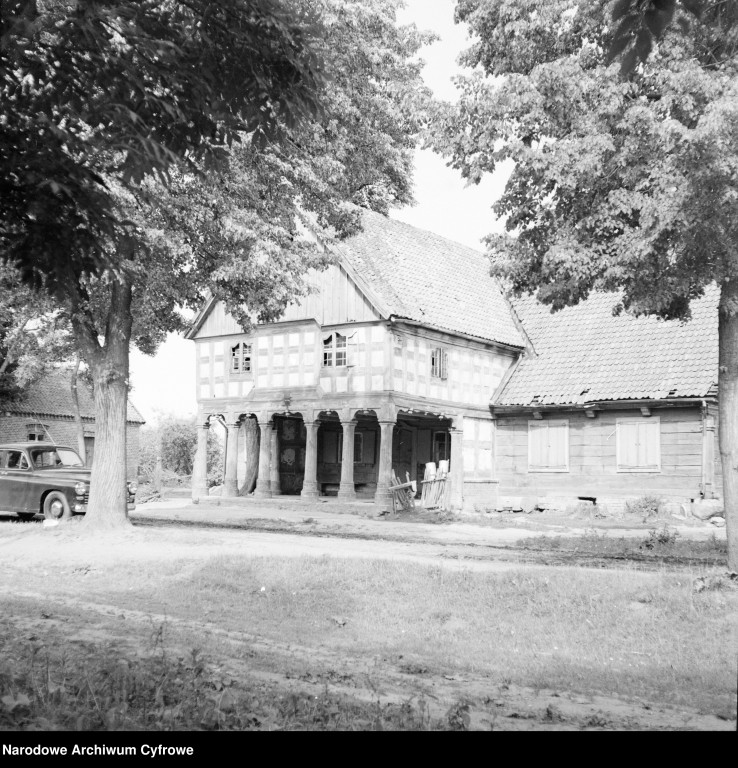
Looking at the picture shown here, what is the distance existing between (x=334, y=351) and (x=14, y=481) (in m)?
11.6

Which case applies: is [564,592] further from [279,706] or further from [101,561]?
[101,561]

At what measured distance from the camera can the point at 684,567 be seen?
514 inches

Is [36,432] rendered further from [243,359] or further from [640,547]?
[640,547]

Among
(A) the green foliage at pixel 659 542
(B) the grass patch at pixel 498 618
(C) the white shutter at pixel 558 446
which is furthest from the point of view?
(C) the white shutter at pixel 558 446

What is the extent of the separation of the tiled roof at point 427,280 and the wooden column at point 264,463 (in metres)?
7.01

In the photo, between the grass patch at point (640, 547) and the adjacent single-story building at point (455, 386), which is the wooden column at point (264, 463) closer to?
the adjacent single-story building at point (455, 386)

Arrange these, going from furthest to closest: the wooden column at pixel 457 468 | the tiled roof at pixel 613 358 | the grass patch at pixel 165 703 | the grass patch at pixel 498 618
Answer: the wooden column at pixel 457 468 < the tiled roof at pixel 613 358 < the grass patch at pixel 498 618 < the grass patch at pixel 165 703

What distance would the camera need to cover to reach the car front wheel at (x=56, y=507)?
21.9 m

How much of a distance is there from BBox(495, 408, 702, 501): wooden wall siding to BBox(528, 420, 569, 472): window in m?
0.18

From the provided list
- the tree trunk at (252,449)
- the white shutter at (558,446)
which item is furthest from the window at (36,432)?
the white shutter at (558,446)

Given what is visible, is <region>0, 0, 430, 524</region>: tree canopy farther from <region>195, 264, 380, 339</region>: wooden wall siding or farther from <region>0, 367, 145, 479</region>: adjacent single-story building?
<region>0, 367, 145, 479</region>: adjacent single-story building

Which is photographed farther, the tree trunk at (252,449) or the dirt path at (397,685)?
the tree trunk at (252,449)

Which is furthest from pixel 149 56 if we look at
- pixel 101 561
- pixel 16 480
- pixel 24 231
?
pixel 16 480

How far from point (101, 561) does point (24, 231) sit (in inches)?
344
